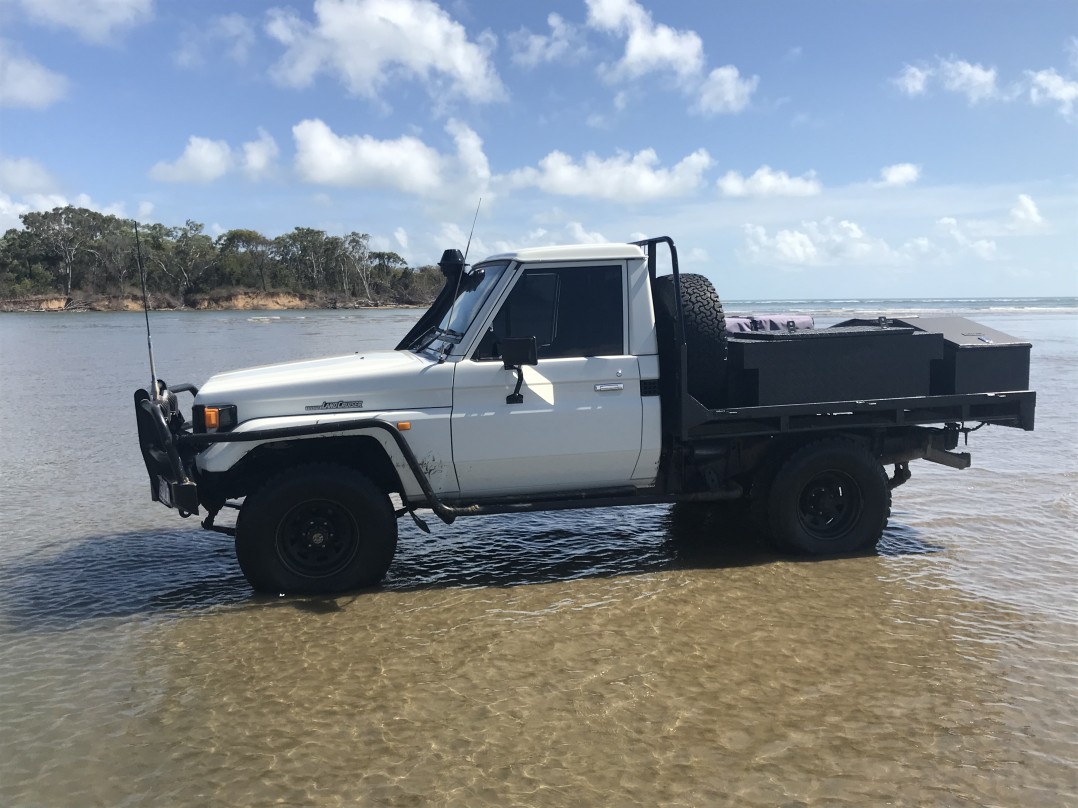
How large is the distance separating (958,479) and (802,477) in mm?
3744

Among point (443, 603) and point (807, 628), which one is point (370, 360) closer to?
point (443, 603)

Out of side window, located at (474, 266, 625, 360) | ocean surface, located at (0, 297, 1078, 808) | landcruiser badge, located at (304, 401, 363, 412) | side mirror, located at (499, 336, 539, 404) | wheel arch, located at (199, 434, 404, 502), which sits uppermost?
side window, located at (474, 266, 625, 360)

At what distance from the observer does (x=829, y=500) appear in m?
6.57

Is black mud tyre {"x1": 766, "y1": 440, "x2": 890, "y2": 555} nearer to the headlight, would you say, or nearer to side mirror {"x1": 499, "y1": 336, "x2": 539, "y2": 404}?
side mirror {"x1": 499, "y1": 336, "x2": 539, "y2": 404}

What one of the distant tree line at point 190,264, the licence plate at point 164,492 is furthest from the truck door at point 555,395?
the distant tree line at point 190,264

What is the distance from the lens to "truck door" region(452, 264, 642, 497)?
5766 mm

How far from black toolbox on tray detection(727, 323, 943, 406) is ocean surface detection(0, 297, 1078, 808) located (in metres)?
1.25

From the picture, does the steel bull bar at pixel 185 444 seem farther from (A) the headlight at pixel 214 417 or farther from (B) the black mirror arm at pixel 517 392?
(B) the black mirror arm at pixel 517 392

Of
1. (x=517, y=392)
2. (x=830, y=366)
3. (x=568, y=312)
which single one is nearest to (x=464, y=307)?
(x=568, y=312)

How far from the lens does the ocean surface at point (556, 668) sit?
356 cm

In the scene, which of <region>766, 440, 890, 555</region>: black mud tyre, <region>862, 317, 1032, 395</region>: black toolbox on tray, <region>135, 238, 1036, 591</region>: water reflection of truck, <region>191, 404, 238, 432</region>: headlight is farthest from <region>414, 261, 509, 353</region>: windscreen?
<region>862, 317, 1032, 395</region>: black toolbox on tray

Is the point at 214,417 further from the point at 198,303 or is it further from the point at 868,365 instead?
the point at 198,303

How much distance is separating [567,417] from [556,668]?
6.00 ft

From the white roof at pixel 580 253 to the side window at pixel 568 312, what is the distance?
0.08m
